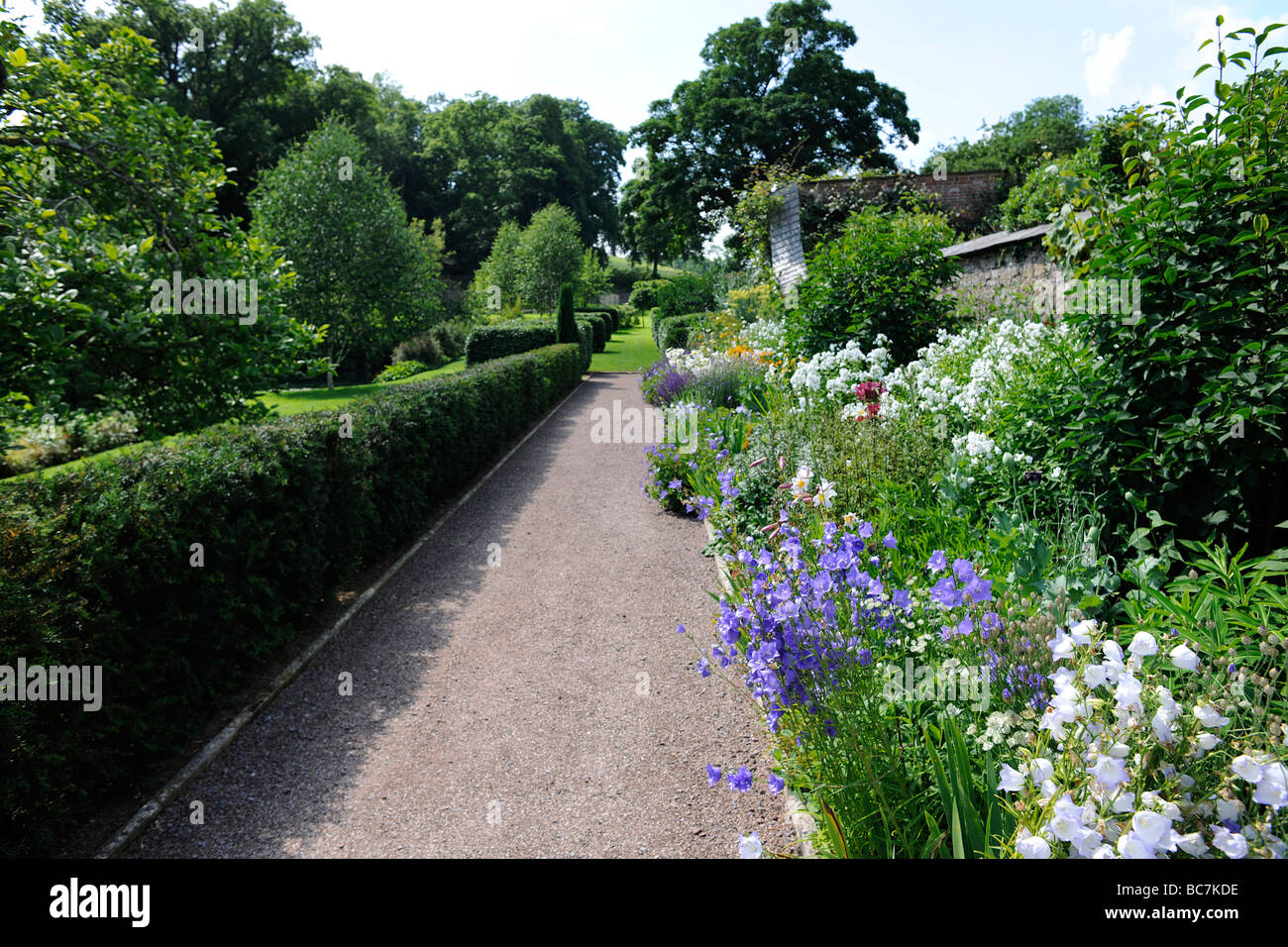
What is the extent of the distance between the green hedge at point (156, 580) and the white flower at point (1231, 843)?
11.3ft

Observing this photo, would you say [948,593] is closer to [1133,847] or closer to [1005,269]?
[1133,847]

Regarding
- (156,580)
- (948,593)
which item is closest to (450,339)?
(156,580)

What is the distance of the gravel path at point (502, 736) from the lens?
2.74 m

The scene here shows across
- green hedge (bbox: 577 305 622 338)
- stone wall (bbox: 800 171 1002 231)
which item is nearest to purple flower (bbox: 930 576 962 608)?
stone wall (bbox: 800 171 1002 231)

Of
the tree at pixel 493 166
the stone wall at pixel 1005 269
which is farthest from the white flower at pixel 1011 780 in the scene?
the tree at pixel 493 166

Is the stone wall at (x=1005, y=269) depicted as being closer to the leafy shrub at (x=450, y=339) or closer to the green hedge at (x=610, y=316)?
the leafy shrub at (x=450, y=339)

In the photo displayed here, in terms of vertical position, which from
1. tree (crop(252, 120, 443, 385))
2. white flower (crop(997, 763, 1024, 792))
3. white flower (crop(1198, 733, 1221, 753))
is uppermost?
tree (crop(252, 120, 443, 385))

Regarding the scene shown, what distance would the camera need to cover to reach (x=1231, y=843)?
1.27 m

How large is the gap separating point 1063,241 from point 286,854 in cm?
654

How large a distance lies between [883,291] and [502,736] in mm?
6748

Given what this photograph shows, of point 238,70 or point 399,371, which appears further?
point 238,70

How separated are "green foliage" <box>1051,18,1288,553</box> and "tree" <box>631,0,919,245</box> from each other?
93.3ft

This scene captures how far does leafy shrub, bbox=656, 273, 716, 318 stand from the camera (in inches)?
1260

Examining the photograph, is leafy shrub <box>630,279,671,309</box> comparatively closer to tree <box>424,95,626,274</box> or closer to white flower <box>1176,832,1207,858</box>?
tree <box>424,95,626,274</box>
